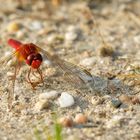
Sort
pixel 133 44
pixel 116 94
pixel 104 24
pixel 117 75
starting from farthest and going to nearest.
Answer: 1. pixel 104 24
2. pixel 133 44
3. pixel 117 75
4. pixel 116 94

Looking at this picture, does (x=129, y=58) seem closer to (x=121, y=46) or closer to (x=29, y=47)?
(x=121, y=46)

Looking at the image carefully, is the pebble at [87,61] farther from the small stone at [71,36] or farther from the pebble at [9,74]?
the pebble at [9,74]

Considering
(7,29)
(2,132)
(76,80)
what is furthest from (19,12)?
(2,132)

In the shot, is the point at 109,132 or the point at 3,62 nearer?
the point at 109,132

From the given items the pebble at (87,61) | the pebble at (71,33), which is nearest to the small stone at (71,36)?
the pebble at (71,33)

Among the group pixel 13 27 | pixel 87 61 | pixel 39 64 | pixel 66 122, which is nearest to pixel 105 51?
pixel 87 61

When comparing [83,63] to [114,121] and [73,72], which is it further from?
[114,121]

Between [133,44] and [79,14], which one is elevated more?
[79,14]
